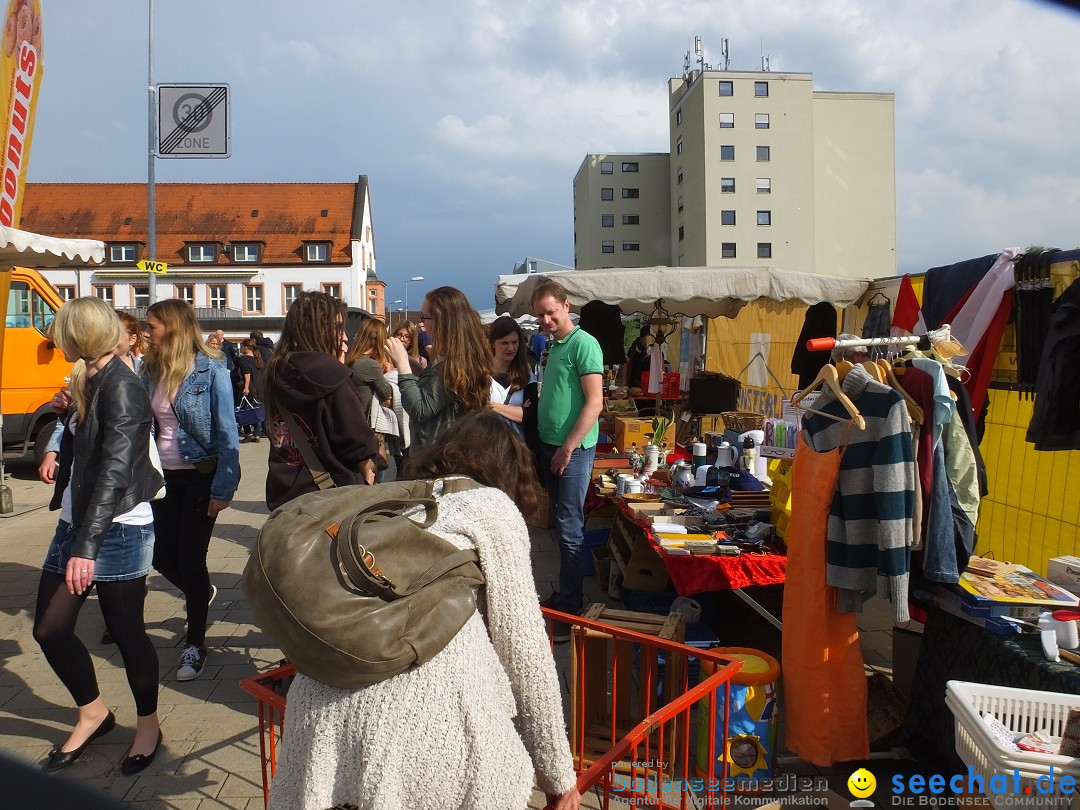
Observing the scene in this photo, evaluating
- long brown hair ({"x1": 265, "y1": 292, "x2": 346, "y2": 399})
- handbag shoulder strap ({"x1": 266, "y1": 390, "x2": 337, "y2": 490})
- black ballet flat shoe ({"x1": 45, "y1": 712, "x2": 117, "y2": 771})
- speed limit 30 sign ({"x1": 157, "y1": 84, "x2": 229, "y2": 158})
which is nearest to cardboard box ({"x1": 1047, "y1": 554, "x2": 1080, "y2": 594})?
handbag shoulder strap ({"x1": 266, "y1": 390, "x2": 337, "y2": 490})

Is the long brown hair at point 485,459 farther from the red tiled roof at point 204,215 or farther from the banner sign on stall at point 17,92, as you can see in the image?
the red tiled roof at point 204,215

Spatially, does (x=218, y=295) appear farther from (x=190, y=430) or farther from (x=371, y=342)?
(x=190, y=430)

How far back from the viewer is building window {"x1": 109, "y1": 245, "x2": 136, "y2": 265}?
5397cm

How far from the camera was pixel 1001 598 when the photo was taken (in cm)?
301

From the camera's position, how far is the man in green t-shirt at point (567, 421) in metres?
4.52

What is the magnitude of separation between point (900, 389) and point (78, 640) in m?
3.55

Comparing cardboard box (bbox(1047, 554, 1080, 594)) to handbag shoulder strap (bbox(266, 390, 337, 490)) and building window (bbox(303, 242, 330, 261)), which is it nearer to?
handbag shoulder strap (bbox(266, 390, 337, 490))

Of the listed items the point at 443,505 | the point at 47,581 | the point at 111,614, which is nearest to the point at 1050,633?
the point at 443,505

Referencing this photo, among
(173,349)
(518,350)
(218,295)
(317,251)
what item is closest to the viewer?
(173,349)

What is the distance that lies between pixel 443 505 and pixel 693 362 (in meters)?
9.50

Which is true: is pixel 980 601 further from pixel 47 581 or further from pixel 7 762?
pixel 47 581

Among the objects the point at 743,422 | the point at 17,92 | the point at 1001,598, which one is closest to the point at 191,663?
the point at 1001,598

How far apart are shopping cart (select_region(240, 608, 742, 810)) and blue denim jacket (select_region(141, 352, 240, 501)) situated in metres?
1.36

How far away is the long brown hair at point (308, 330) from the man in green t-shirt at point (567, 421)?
145 cm
